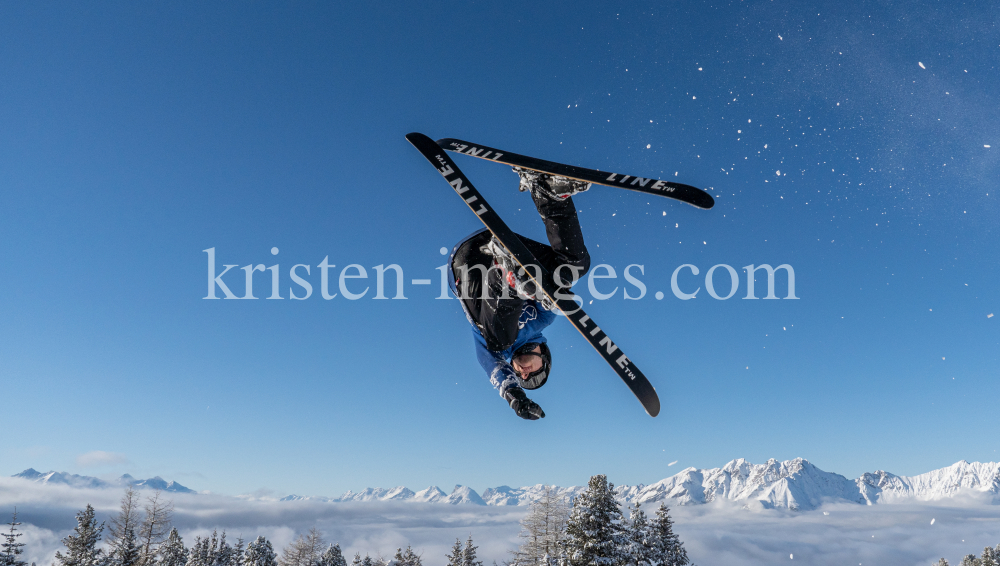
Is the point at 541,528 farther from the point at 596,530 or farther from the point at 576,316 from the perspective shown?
the point at 576,316

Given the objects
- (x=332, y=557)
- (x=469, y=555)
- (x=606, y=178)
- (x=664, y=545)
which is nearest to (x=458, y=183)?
(x=606, y=178)

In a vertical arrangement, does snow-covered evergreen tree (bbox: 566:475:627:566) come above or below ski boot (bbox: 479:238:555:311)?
below

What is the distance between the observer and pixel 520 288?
14.6 feet

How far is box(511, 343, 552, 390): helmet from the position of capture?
5.26m

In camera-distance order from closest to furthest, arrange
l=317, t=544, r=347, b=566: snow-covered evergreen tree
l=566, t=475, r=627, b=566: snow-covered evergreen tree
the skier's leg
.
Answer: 1. the skier's leg
2. l=566, t=475, r=627, b=566: snow-covered evergreen tree
3. l=317, t=544, r=347, b=566: snow-covered evergreen tree

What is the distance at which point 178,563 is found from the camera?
112 ft

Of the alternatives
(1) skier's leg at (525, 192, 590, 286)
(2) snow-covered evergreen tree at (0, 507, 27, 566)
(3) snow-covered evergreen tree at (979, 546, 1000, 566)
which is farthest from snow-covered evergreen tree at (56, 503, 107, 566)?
(3) snow-covered evergreen tree at (979, 546, 1000, 566)

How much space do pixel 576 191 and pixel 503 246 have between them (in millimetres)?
841

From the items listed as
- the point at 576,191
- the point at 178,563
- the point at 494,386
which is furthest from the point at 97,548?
the point at 576,191

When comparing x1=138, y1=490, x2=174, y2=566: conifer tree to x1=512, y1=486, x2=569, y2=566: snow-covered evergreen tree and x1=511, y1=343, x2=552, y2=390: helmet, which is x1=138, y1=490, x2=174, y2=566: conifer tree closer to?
x1=512, y1=486, x2=569, y2=566: snow-covered evergreen tree

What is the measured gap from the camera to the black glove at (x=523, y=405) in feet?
15.1

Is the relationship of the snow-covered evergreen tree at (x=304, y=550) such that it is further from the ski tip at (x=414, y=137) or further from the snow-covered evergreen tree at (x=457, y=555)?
the ski tip at (x=414, y=137)

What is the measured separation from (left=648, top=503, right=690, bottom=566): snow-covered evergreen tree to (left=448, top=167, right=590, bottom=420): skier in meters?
19.8

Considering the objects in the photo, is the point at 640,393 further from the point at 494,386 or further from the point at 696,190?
the point at 696,190
